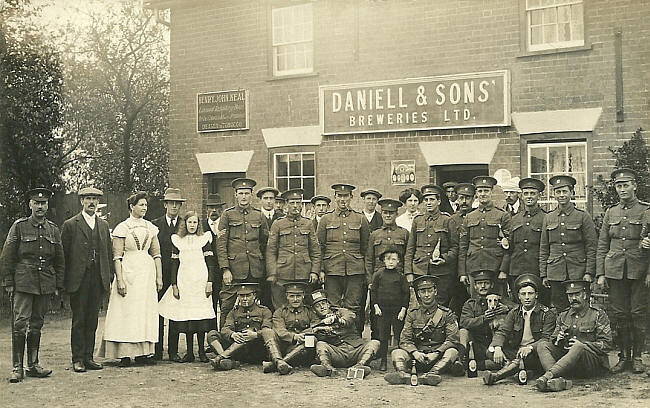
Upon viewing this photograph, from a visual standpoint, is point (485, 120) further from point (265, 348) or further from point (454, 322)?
point (265, 348)

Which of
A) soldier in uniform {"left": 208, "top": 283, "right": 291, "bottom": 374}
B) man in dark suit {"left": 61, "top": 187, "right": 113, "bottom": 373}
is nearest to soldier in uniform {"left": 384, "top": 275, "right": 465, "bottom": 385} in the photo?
soldier in uniform {"left": 208, "top": 283, "right": 291, "bottom": 374}

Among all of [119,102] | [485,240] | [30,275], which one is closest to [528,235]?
[485,240]

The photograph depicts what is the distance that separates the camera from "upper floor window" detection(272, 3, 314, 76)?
458 inches

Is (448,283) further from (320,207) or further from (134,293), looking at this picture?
(134,293)

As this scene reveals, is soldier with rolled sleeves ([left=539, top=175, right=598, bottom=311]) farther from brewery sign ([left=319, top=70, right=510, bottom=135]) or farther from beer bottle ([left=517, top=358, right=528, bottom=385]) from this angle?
brewery sign ([left=319, top=70, right=510, bottom=135])

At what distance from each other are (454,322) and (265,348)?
1.94 m

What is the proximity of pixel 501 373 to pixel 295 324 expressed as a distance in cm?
214

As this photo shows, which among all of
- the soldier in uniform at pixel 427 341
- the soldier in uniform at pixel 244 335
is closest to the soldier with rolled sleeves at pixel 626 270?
the soldier in uniform at pixel 427 341

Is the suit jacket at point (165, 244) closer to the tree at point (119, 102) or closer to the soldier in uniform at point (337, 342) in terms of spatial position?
the soldier in uniform at point (337, 342)

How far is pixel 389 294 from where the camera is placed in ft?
26.0

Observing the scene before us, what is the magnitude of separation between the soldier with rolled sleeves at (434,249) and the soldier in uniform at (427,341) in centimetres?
59

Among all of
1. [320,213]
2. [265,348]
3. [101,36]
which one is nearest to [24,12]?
[320,213]

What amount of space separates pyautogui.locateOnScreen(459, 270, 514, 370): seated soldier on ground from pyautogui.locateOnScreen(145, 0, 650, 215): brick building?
108 inches

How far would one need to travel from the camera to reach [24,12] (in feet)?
28.8
